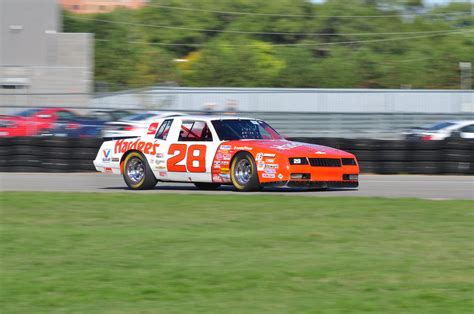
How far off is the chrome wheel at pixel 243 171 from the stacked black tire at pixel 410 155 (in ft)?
15.6

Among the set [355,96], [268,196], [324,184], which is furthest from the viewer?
[355,96]

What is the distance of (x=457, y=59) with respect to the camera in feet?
197

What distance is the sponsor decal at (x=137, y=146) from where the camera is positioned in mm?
14406

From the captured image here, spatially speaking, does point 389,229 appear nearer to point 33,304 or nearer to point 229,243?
point 229,243

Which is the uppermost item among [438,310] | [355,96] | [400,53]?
[400,53]

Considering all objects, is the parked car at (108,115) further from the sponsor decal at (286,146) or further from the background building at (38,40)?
the background building at (38,40)

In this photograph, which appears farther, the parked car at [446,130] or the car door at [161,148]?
the parked car at [446,130]

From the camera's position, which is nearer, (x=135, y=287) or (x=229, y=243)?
(x=135, y=287)

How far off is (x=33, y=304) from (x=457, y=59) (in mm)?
56853

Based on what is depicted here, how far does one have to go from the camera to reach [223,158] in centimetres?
1352

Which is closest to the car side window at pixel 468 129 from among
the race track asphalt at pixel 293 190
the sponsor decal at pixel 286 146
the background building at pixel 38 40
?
the race track asphalt at pixel 293 190

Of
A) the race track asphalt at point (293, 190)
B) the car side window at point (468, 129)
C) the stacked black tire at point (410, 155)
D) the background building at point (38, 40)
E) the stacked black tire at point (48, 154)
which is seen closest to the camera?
the race track asphalt at point (293, 190)

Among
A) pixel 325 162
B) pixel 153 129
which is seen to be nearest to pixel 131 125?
pixel 153 129

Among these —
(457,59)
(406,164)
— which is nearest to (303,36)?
(457,59)
